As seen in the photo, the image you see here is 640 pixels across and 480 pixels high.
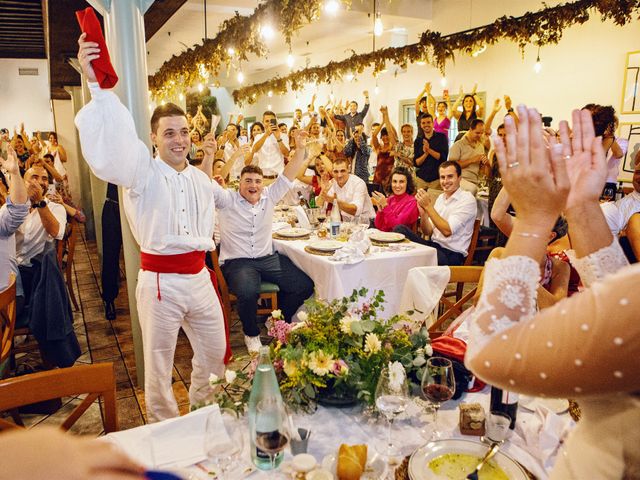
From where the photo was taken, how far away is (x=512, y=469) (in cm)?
104

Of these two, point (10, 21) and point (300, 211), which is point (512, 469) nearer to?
point (300, 211)

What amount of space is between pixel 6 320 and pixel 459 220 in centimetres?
303

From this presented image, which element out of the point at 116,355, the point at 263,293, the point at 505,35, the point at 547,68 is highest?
the point at 505,35

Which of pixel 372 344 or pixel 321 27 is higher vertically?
pixel 321 27

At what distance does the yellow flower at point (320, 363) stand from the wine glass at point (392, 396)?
6.4 inches

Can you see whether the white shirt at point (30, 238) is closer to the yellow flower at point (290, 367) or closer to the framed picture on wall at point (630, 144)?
the yellow flower at point (290, 367)

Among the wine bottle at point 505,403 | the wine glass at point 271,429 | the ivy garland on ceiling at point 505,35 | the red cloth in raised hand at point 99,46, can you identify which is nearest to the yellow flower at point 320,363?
the wine glass at point 271,429

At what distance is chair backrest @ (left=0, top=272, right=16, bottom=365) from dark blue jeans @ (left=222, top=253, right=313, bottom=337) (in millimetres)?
1399

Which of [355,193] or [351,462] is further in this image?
[355,193]

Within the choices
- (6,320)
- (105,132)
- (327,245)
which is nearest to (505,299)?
(105,132)

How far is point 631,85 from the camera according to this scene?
6.17m

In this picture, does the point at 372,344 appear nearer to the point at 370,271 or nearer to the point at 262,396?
the point at 262,396

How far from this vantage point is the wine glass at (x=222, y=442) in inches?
41.0

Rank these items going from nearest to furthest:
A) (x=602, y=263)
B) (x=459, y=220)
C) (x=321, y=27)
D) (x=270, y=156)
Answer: (x=602, y=263) < (x=459, y=220) < (x=270, y=156) < (x=321, y=27)
